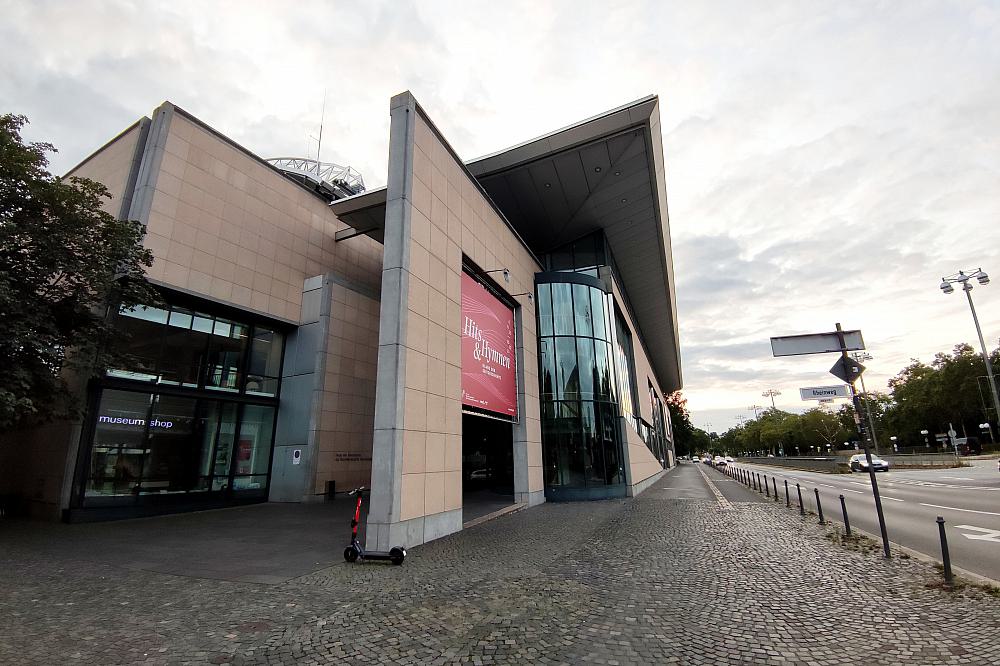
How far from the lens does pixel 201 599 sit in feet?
18.1

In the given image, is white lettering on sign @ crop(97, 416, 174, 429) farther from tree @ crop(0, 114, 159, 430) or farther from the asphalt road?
the asphalt road

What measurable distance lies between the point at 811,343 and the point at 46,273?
1657 cm

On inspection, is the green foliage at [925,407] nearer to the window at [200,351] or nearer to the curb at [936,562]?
the curb at [936,562]

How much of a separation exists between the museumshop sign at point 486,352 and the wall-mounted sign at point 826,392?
298 inches

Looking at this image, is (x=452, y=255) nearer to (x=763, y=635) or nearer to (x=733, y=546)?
(x=733, y=546)

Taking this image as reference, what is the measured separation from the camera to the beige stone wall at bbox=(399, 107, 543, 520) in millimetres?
9406

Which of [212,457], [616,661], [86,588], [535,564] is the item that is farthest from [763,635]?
[212,457]

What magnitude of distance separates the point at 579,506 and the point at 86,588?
1278 centimetres

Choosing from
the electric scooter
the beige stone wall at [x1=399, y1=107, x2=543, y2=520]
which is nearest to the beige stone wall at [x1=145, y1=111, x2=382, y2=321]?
the beige stone wall at [x1=399, y1=107, x2=543, y2=520]

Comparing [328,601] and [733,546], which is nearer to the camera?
[328,601]

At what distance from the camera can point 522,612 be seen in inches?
200

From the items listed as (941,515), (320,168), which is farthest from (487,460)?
(320,168)

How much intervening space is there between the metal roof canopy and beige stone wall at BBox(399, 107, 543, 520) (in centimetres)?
439

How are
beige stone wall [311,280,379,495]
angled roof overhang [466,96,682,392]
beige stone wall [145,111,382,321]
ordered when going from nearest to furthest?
beige stone wall [145,111,382,321]
angled roof overhang [466,96,682,392]
beige stone wall [311,280,379,495]
